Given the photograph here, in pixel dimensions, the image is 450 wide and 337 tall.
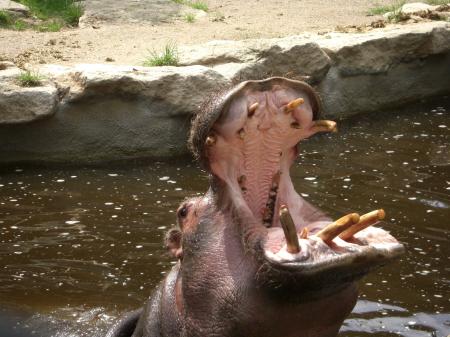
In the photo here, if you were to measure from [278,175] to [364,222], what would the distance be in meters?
0.49

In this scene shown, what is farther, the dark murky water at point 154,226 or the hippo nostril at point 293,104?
the dark murky water at point 154,226

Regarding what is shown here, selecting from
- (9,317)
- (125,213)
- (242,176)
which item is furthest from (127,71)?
(242,176)

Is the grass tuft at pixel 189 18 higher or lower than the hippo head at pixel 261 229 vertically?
lower

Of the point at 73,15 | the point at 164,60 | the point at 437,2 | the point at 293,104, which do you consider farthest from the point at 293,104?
the point at 437,2

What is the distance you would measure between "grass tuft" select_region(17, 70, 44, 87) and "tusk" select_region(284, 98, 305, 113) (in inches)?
165

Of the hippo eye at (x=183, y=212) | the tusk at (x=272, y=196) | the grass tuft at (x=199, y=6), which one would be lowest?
the grass tuft at (x=199, y=6)

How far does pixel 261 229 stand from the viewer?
104 inches

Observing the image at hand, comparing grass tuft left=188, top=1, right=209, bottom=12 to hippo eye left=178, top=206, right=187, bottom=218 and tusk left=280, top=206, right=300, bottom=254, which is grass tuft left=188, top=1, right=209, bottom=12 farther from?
tusk left=280, top=206, right=300, bottom=254

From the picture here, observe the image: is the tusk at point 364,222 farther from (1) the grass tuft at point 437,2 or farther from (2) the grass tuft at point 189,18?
(1) the grass tuft at point 437,2

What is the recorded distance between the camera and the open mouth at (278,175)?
2340 mm

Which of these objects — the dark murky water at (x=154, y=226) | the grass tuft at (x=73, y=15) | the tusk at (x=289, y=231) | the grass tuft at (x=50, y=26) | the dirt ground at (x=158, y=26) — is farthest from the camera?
the grass tuft at (x=73, y=15)

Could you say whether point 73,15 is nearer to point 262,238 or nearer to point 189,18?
point 189,18

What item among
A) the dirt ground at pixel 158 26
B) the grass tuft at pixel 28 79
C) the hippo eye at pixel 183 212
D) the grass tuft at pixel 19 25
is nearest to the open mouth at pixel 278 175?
the hippo eye at pixel 183 212

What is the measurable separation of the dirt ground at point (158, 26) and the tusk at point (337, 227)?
17.6ft
